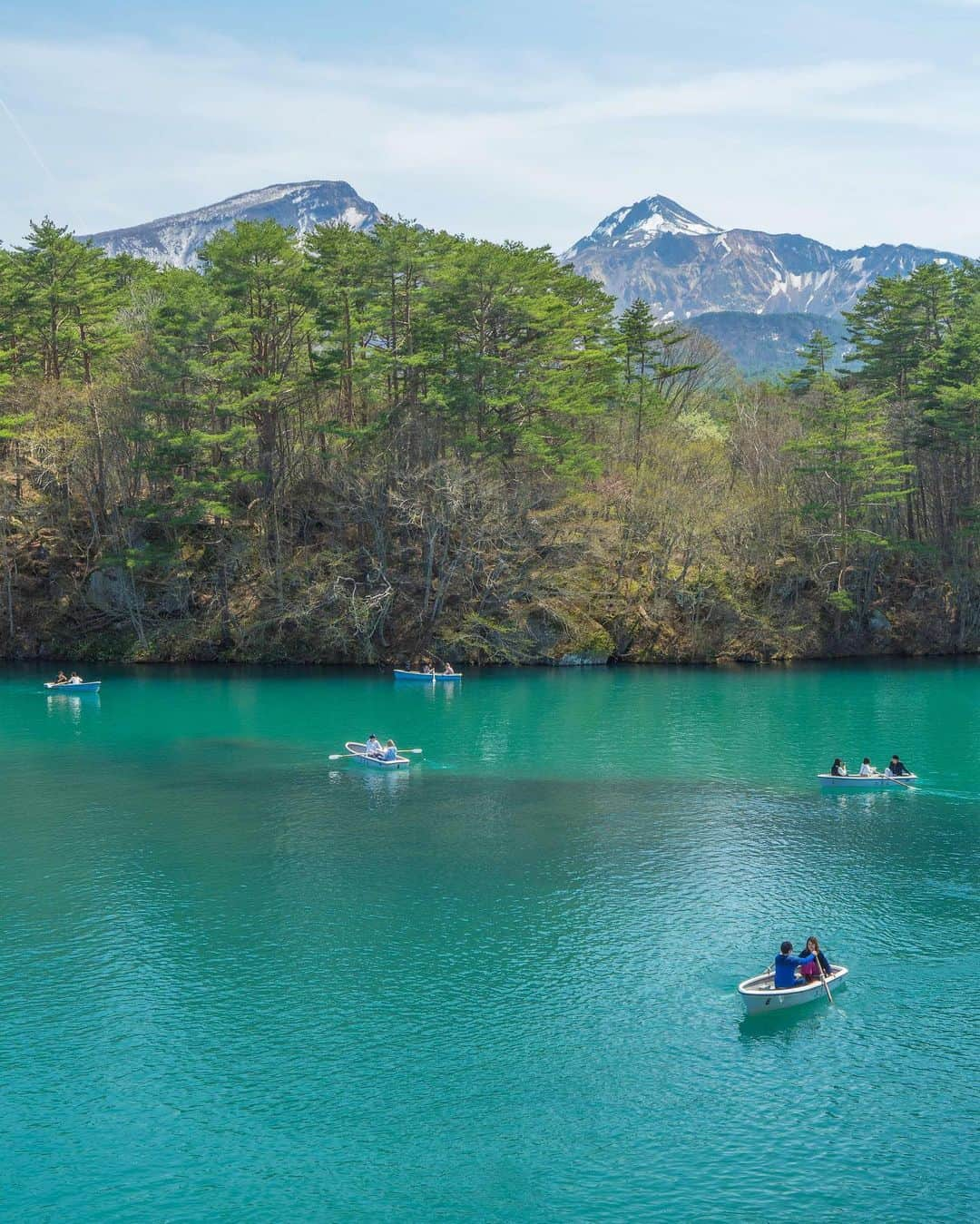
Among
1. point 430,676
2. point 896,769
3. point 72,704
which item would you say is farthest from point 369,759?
point 72,704

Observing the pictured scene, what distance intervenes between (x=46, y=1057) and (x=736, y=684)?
51.1m

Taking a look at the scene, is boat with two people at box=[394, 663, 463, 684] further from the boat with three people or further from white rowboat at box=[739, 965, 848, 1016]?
white rowboat at box=[739, 965, 848, 1016]

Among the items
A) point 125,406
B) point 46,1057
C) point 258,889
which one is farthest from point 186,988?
point 125,406

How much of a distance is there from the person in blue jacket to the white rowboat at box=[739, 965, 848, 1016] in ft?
0.37

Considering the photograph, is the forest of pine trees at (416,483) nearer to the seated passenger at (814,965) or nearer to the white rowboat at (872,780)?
the white rowboat at (872,780)

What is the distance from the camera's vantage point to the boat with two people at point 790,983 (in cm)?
2288

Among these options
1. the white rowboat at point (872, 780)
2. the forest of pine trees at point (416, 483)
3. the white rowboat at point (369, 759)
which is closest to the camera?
the white rowboat at point (872, 780)

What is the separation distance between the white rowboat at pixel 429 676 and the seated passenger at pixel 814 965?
138 ft

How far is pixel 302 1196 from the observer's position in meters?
Result: 17.1

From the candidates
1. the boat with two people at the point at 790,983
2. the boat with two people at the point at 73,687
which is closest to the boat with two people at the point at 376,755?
the boat with two people at the point at 73,687

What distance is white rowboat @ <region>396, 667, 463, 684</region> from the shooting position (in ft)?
213

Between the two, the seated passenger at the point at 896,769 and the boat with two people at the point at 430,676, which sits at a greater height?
the boat with two people at the point at 430,676

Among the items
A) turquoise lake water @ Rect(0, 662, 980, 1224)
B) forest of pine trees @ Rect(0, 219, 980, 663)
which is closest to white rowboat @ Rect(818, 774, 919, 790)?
turquoise lake water @ Rect(0, 662, 980, 1224)

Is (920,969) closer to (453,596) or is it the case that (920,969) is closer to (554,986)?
(554,986)
